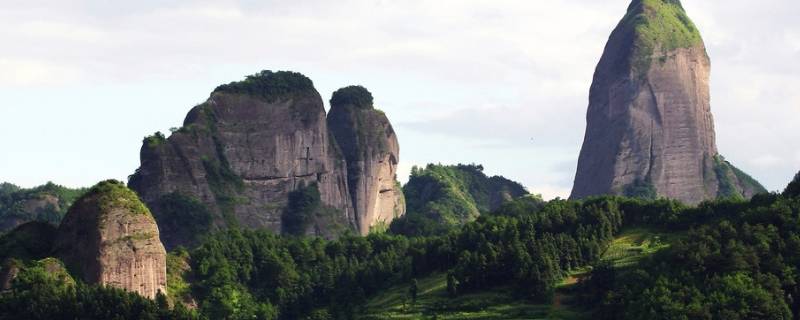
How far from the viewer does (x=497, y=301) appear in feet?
583

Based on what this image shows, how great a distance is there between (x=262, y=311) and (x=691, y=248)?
44.3 meters

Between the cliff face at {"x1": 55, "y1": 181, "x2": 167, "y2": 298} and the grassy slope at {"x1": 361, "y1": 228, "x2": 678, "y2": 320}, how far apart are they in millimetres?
20312

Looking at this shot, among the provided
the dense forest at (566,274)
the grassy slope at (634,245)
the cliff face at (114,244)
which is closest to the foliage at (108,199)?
the cliff face at (114,244)

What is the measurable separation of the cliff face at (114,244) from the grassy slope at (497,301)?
20.3m

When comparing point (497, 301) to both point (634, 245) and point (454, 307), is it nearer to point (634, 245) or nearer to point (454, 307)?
point (454, 307)

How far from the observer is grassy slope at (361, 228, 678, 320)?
568 feet

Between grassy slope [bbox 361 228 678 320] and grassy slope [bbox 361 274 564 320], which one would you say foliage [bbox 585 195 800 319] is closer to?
grassy slope [bbox 361 228 678 320]

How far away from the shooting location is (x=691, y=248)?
170250mm

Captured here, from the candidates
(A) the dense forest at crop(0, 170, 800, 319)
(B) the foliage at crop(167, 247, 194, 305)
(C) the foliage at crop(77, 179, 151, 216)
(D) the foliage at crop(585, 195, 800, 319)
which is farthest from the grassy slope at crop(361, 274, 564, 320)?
(C) the foliage at crop(77, 179, 151, 216)

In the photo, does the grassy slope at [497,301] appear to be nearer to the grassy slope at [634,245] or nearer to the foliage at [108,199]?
the grassy slope at [634,245]

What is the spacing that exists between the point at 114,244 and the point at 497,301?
35432 mm

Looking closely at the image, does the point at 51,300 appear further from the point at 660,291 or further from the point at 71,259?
the point at 660,291

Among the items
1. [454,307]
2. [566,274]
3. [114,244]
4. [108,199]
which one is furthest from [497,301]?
[108,199]

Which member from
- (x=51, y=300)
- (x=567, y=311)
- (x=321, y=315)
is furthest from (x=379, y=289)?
(x=51, y=300)
